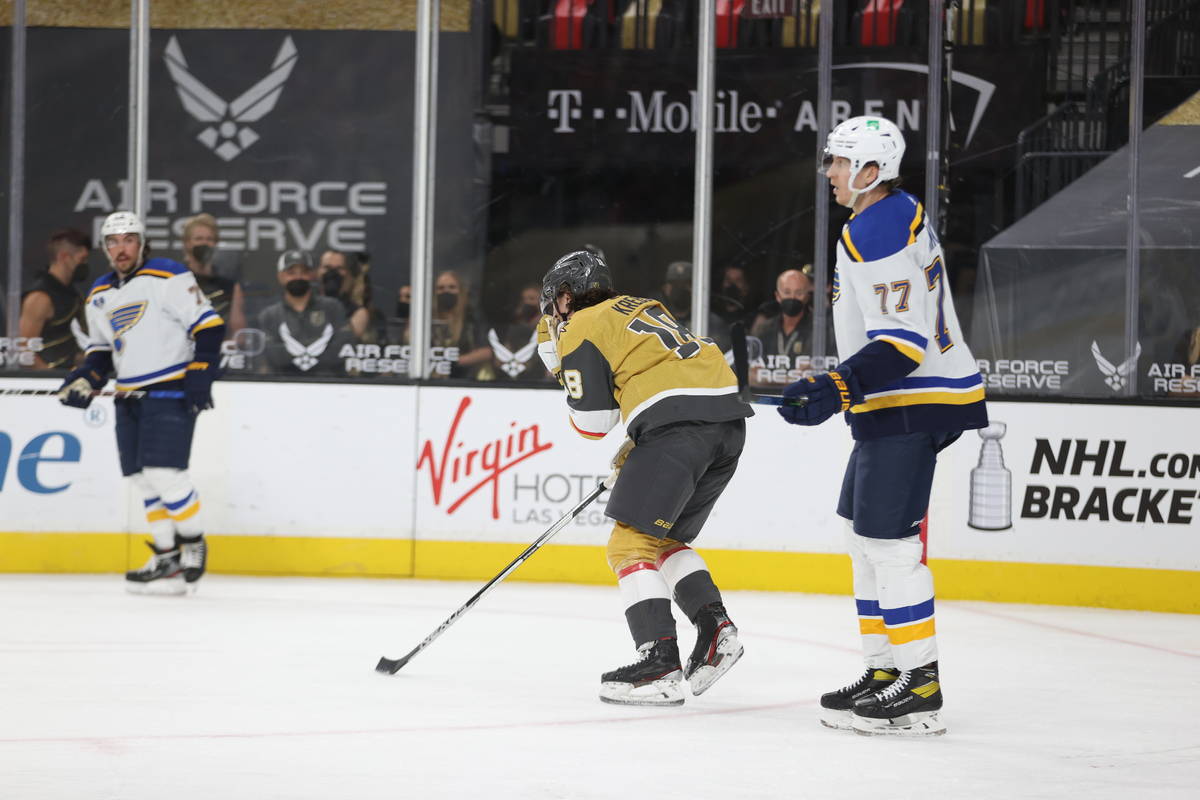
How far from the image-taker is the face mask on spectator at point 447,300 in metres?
6.90

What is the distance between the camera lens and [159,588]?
19.4 feet

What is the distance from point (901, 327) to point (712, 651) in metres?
0.93

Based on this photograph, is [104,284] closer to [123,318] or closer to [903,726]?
[123,318]

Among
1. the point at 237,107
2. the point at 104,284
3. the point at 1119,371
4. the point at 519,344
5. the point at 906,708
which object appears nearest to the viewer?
the point at 906,708

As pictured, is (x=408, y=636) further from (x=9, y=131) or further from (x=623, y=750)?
(x=9, y=131)

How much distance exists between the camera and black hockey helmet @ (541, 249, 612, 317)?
3840 millimetres

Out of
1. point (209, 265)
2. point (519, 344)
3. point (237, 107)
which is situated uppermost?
point (237, 107)

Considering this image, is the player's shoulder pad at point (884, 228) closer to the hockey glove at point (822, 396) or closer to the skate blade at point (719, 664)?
the hockey glove at point (822, 396)

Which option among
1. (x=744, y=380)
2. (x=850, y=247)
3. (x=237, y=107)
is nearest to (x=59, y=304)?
(x=237, y=107)

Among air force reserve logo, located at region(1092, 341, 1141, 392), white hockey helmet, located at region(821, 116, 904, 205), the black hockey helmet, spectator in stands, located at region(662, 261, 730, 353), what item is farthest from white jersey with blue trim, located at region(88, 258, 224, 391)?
air force reserve logo, located at region(1092, 341, 1141, 392)

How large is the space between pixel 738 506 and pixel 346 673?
8.18ft

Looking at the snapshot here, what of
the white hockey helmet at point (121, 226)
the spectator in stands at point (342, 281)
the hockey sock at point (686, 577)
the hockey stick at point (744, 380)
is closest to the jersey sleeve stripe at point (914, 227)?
the hockey stick at point (744, 380)

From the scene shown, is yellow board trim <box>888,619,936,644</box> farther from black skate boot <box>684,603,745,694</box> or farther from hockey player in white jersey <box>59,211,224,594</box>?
hockey player in white jersey <box>59,211,224,594</box>

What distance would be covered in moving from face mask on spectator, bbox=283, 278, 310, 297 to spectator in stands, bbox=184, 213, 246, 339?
22 cm
